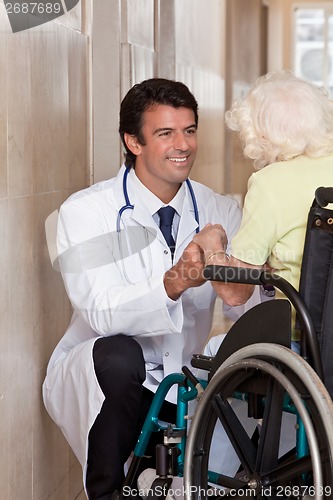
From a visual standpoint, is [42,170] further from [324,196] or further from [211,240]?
[324,196]

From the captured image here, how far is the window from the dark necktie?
10.5 metres

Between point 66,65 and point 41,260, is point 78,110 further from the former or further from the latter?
point 41,260

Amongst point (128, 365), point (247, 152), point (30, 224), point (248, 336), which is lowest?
point (128, 365)

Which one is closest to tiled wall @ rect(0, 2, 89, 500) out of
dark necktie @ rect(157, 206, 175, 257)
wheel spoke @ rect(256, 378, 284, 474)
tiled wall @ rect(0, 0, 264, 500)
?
tiled wall @ rect(0, 0, 264, 500)

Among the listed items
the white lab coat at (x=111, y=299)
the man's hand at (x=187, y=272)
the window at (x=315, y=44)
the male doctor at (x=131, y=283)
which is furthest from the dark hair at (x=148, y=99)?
the window at (x=315, y=44)

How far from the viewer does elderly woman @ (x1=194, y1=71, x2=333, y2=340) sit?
187cm

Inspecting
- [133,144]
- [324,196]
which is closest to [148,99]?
[133,144]

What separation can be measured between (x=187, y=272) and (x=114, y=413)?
16.6 inches

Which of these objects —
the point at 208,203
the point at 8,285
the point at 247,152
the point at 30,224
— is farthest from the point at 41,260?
the point at 247,152

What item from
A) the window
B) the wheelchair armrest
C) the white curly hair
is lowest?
the wheelchair armrest

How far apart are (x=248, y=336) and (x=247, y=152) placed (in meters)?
0.42

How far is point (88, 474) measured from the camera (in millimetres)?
2332

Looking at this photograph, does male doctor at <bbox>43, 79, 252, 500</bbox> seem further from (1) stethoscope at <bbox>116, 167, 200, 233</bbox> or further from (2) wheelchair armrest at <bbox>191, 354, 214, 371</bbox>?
(2) wheelchair armrest at <bbox>191, 354, 214, 371</bbox>

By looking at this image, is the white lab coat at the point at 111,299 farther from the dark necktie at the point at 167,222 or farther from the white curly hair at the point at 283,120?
the white curly hair at the point at 283,120
